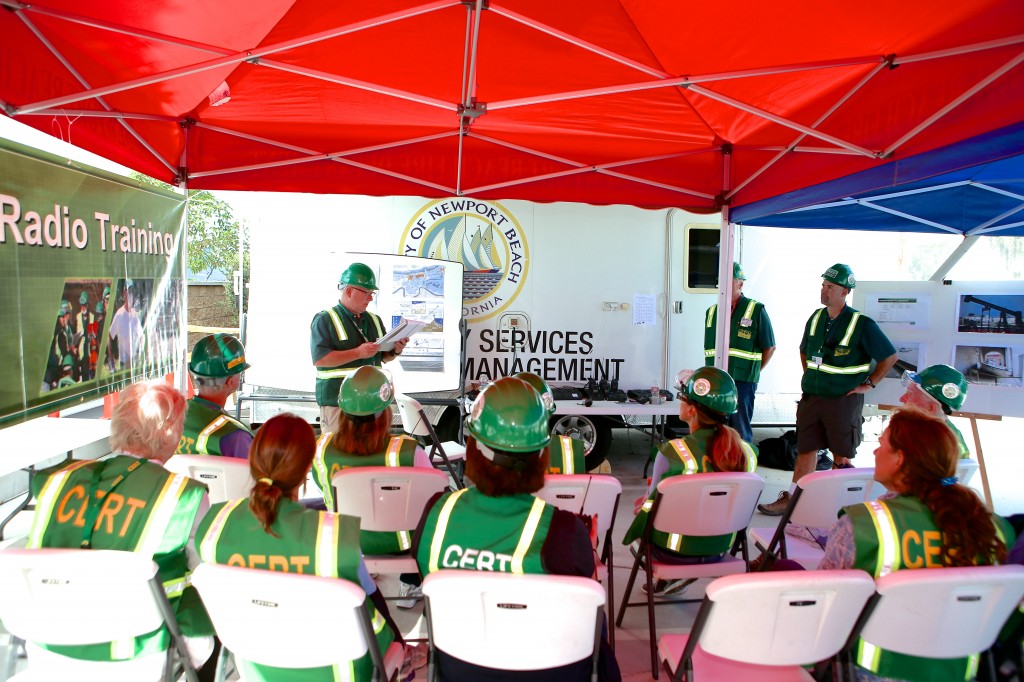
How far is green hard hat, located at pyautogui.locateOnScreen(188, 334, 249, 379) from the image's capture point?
9.57 feet

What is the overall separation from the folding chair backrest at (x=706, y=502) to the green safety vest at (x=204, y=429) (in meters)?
1.79

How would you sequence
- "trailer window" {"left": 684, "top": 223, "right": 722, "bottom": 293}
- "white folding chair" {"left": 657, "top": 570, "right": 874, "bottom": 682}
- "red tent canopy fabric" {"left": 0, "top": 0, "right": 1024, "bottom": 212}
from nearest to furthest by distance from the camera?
"white folding chair" {"left": 657, "top": 570, "right": 874, "bottom": 682}
"red tent canopy fabric" {"left": 0, "top": 0, "right": 1024, "bottom": 212}
"trailer window" {"left": 684, "top": 223, "right": 722, "bottom": 293}

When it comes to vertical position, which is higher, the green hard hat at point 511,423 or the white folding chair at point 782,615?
the green hard hat at point 511,423

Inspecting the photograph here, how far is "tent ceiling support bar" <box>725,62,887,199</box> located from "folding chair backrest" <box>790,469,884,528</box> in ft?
5.74

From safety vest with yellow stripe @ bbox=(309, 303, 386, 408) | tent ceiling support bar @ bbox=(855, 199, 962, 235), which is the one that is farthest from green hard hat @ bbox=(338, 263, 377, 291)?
tent ceiling support bar @ bbox=(855, 199, 962, 235)

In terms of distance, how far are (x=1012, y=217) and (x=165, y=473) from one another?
6.19 m

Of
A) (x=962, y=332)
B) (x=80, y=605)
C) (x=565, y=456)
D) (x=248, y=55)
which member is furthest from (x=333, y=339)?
(x=962, y=332)

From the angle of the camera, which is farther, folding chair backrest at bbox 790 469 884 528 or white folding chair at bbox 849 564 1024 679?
folding chair backrest at bbox 790 469 884 528

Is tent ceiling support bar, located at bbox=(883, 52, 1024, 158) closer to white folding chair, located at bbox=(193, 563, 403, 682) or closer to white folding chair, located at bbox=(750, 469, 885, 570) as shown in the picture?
white folding chair, located at bbox=(750, 469, 885, 570)

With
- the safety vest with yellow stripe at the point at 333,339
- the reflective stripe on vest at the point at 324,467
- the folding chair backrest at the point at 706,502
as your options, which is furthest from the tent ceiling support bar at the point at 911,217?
the reflective stripe on vest at the point at 324,467

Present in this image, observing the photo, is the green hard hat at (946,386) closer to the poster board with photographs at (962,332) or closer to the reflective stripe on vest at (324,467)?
the poster board with photographs at (962,332)

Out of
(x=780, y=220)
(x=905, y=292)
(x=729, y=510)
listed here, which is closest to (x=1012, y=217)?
(x=905, y=292)

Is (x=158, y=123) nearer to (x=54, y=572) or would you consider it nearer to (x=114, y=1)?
(x=114, y=1)

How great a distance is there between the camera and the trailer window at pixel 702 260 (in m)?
6.58
